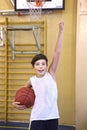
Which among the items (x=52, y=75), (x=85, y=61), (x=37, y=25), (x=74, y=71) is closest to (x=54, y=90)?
(x=52, y=75)

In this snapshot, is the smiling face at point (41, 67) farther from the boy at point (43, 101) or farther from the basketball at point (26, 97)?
the basketball at point (26, 97)

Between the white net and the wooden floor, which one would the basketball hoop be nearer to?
the white net

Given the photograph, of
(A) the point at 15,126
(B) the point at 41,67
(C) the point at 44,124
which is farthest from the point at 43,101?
(A) the point at 15,126

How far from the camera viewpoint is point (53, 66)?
2188mm

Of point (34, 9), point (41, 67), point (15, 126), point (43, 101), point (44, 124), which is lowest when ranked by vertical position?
point (15, 126)

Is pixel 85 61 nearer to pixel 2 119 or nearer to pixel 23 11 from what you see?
pixel 23 11

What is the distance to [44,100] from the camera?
6.63 ft

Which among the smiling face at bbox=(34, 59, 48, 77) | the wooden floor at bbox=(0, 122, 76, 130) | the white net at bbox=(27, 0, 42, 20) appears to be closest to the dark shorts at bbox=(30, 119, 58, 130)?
the smiling face at bbox=(34, 59, 48, 77)

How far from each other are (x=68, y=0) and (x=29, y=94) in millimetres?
2107

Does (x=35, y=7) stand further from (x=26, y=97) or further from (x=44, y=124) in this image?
(x=44, y=124)

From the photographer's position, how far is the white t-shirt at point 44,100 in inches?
78.6

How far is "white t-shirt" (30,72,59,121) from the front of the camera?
6.55ft

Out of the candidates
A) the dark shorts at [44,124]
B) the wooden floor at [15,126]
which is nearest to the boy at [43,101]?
the dark shorts at [44,124]

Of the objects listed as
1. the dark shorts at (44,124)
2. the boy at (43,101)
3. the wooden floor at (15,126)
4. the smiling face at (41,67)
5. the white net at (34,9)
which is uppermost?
the white net at (34,9)
